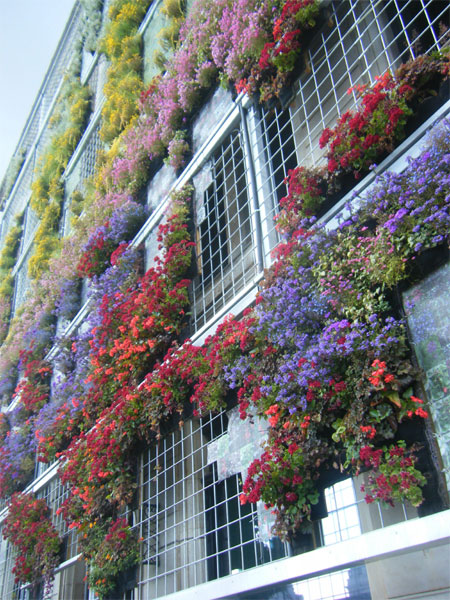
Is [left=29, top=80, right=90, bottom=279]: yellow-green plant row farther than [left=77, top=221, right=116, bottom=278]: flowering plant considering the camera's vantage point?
Yes

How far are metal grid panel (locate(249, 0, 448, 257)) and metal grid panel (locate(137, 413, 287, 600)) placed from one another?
277cm

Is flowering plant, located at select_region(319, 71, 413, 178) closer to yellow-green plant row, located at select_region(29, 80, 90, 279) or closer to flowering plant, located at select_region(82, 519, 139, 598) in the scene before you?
flowering plant, located at select_region(82, 519, 139, 598)

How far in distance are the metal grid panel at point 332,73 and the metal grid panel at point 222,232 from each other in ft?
1.65

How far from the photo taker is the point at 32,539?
1119 centimetres

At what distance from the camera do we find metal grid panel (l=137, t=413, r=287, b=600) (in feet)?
21.9

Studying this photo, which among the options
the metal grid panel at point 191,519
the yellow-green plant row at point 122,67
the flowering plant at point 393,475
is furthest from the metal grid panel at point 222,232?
the yellow-green plant row at point 122,67

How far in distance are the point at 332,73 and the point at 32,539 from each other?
942 centimetres

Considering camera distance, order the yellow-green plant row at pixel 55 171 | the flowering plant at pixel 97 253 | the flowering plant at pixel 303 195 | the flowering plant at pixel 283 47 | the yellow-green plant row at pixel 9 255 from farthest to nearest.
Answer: the yellow-green plant row at pixel 9 255 < the yellow-green plant row at pixel 55 171 < the flowering plant at pixel 97 253 < the flowering plant at pixel 283 47 < the flowering plant at pixel 303 195

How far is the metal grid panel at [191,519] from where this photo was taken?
262 inches

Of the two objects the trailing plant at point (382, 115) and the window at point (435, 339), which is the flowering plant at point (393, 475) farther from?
the trailing plant at point (382, 115)

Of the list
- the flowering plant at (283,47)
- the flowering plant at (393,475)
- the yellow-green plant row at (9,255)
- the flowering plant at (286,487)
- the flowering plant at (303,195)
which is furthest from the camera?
the yellow-green plant row at (9,255)

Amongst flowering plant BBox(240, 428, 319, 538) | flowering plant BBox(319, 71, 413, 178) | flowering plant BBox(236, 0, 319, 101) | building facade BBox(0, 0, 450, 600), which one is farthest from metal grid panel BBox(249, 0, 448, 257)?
flowering plant BBox(240, 428, 319, 538)

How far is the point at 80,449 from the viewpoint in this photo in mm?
9539

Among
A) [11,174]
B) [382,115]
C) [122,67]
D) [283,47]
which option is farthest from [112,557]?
[11,174]
